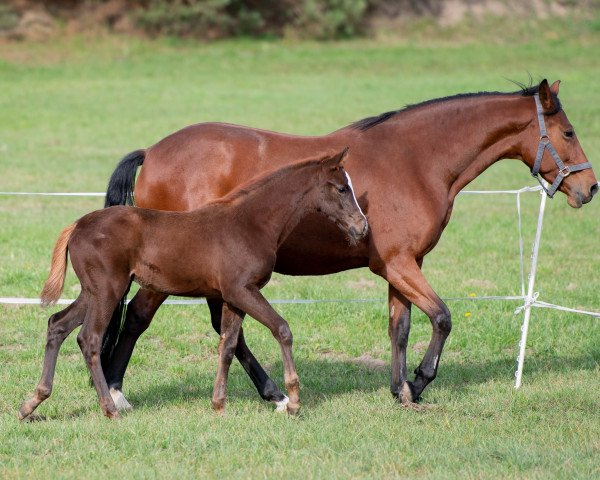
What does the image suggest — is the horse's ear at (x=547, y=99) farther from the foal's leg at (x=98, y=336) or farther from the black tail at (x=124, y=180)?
the foal's leg at (x=98, y=336)

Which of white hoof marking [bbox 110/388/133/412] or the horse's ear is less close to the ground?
the horse's ear

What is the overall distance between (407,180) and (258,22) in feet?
103

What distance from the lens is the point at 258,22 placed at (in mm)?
37125

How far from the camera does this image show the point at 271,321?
20.6ft

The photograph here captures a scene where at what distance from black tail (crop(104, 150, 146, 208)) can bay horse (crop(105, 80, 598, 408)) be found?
0.01 m

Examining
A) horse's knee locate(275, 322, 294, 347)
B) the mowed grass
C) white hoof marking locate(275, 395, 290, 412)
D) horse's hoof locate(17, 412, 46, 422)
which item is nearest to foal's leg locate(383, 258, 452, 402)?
the mowed grass

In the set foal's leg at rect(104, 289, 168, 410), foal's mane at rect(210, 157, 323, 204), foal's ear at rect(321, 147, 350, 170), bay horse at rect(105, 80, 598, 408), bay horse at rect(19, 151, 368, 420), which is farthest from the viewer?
foal's leg at rect(104, 289, 168, 410)

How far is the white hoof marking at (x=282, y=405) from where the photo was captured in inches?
259

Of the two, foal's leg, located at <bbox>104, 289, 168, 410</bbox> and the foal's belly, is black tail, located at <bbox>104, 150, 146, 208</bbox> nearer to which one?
foal's leg, located at <bbox>104, 289, 168, 410</bbox>

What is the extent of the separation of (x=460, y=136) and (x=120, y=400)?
3.01m

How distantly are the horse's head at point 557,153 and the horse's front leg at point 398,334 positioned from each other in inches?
52.4

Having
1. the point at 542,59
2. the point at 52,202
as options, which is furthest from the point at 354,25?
the point at 52,202

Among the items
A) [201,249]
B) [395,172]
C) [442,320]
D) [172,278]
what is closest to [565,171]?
[395,172]

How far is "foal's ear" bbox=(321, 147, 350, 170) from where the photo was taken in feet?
20.7
